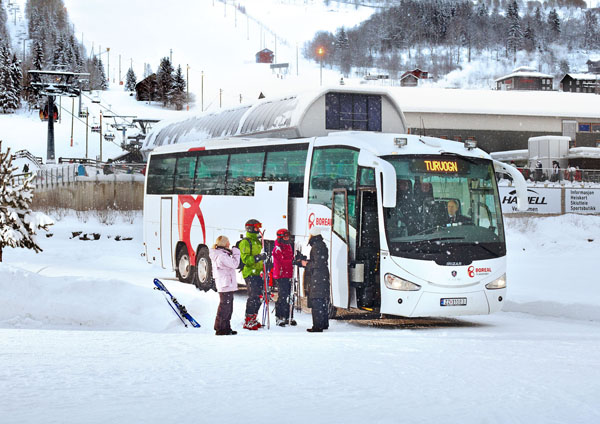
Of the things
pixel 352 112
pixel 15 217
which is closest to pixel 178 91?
pixel 15 217

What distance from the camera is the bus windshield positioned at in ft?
42.9

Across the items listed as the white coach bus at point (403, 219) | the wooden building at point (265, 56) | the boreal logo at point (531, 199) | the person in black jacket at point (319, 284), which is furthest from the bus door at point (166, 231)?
the wooden building at point (265, 56)

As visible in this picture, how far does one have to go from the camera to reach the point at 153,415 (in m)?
6.32

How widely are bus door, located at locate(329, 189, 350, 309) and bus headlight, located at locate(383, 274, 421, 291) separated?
2.52ft

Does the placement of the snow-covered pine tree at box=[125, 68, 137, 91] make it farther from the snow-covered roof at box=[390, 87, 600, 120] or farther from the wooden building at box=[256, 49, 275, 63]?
the snow-covered roof at box=[390, 87, 600, 120]

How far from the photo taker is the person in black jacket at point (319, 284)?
42.4 feet

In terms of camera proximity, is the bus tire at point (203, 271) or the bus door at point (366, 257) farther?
the bus tire at point (203, 271)

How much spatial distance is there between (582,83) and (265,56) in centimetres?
10046

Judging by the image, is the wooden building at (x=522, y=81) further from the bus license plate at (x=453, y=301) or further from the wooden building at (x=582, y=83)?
the bus license plate at (x=453, y=301)

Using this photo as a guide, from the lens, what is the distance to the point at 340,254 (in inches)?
539

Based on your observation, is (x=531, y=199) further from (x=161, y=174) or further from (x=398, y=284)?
(x=398, y=284)

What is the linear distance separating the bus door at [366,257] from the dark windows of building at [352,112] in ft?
16.3

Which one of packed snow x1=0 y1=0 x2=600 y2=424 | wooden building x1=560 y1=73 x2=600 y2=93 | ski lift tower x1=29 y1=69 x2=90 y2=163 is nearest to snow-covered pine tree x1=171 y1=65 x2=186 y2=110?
ski lift tower x1=29 y1=69 x2=90 y2=163

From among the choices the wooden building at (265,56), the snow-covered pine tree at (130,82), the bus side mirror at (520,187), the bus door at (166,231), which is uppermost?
the wooden building at (265,56)
